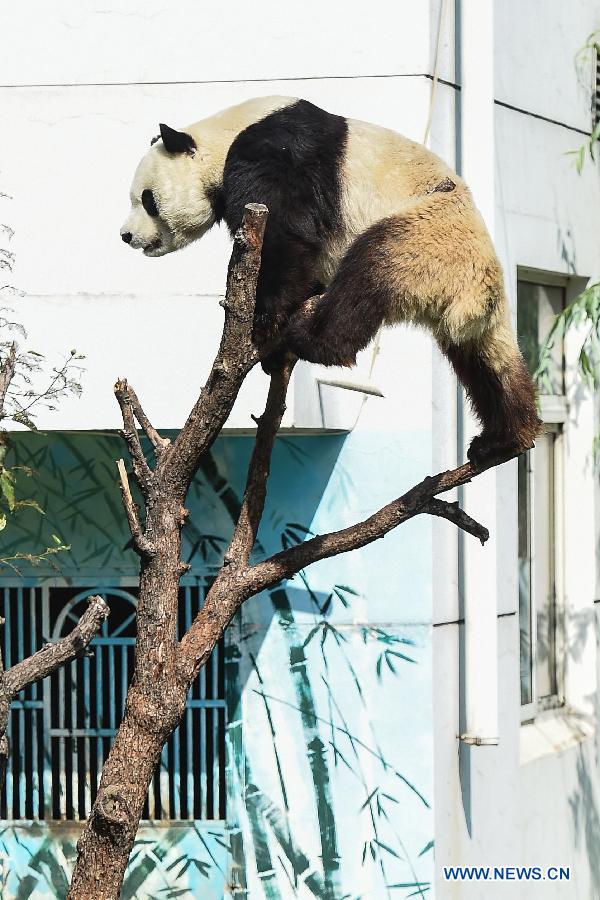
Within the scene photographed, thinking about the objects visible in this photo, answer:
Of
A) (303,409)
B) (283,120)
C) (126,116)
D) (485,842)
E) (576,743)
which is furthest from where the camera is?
(576,743)

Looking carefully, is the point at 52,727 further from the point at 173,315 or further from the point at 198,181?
the point at 198,181

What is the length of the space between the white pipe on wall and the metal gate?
116cm

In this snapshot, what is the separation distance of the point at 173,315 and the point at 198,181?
1.58m

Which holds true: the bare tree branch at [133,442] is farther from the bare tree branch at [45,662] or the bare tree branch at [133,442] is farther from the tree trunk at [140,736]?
the bare tree branch at [45,662]

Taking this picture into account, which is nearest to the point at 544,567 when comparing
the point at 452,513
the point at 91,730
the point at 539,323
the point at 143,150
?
the point at 539,323

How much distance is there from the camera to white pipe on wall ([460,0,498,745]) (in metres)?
6.12

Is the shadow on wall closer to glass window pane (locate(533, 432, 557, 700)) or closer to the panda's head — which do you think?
glass window pane (locate(533, 432, 557, 700))

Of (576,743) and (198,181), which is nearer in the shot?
(198,181)

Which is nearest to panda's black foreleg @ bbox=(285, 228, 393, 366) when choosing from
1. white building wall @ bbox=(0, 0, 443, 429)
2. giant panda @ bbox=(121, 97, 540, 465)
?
giant panda @ bbox=(121, 97, 540, 465)

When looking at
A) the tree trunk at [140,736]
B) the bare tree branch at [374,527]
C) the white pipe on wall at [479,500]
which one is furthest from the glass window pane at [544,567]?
the tree trunk at [140,736]

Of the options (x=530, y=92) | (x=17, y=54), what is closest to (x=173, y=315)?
(x=17, y=54)

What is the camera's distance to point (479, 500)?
616cm

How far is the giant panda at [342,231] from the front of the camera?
12.1 feet

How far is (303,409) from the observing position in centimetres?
545
